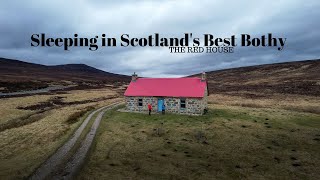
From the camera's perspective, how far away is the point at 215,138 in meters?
27.3

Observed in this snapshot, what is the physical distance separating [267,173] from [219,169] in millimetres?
3135

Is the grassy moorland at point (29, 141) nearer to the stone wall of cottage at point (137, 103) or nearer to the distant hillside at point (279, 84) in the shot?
the stone wall of cottage at point (137, 103)

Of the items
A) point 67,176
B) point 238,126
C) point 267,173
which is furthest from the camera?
point 238,126

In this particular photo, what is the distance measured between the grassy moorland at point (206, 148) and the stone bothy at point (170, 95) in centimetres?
330

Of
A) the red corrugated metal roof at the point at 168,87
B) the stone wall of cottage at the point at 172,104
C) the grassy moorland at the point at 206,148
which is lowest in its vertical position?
the grassy moorland at the point at 206,148

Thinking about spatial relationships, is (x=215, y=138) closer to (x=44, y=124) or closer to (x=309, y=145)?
(x=309, y=145)

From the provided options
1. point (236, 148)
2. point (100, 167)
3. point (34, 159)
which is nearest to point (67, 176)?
point (100, 167)

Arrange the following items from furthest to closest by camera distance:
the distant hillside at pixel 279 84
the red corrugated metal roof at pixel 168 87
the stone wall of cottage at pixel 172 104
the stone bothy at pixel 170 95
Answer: the distant hillside at pixel 279 84 < the red corrugated metal roof at pixel 168 87 < the stone bothy at pixel 170 95 < the stone wall of cottage at pixel 172 104

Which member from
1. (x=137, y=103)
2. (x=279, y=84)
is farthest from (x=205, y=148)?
(x=279, y=84)

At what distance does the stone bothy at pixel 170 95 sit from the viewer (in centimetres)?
4056

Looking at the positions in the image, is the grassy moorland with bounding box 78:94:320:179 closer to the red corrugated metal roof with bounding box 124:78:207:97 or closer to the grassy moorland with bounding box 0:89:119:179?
the grassy moorland with bounding box 0:89:119:179

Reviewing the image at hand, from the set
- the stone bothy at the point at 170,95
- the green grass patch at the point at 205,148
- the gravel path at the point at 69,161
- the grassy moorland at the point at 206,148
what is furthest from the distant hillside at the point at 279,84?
the gravel path at the point at 69,161

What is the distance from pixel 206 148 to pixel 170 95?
709 inches

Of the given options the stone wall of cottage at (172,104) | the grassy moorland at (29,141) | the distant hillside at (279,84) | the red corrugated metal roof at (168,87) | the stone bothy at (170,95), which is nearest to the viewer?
the grassy moorland at (29,141)
